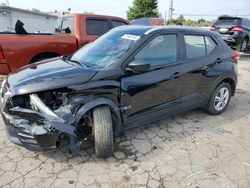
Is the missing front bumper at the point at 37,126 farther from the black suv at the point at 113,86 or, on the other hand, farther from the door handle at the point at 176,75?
the door handle at the point at 176,75

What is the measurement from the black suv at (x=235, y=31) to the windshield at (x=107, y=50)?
9085 mm

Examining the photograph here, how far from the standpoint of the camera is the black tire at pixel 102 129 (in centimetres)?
301

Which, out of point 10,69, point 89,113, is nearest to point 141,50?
point 89,113

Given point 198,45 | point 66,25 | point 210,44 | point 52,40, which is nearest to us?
point 198,45

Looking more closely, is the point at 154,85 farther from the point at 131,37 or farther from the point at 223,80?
the point at 223,80

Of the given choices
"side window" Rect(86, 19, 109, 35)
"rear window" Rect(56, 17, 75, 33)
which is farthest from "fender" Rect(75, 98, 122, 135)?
"rear window" Rect(56, 17, 75, 33)

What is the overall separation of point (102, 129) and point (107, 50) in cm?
126

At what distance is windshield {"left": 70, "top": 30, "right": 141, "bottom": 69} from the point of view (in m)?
3.41

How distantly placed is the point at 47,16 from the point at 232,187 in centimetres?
→ 2358

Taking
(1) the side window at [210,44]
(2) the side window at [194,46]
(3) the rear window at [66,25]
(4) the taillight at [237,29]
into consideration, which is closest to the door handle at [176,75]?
(2) the side window at [194,46]

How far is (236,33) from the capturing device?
449 inches

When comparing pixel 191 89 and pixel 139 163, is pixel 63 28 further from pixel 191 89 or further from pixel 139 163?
pixel 139 163

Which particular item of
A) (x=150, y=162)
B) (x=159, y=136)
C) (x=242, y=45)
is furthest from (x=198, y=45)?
(x=242, y=45)

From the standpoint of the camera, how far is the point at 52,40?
555cm
